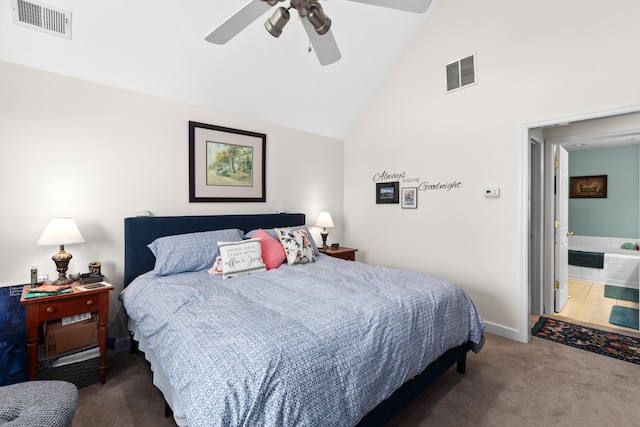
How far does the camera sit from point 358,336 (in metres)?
1.47

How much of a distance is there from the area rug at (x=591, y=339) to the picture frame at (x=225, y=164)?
11.2 ft

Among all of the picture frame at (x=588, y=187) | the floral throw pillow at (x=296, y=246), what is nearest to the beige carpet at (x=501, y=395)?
the floral throw pillow at (x=296, y=246)

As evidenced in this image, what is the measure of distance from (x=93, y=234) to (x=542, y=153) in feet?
15.2

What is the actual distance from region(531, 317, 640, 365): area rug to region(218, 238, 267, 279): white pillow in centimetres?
289

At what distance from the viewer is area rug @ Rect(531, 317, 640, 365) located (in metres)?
2.68

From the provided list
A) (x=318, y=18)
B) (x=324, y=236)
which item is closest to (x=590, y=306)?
(x=324, y=236)

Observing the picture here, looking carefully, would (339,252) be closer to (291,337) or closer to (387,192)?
(387,192)

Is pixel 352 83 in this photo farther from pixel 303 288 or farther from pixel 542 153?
pixel 303 288

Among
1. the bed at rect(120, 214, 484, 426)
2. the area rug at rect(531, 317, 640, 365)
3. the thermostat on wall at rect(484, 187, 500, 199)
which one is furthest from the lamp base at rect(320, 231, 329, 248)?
the area rug at rect(531, 317, 640, 365)

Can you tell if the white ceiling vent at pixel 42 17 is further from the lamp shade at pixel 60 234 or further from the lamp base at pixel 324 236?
the lamp base at pixel 324 236

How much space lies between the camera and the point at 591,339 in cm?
295

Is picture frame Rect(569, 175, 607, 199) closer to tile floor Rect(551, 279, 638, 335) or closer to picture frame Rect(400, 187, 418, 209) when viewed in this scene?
tile floor Rect(551, 279, 638, 335)

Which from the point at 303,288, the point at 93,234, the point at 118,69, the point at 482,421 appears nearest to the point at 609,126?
the point at 482,421

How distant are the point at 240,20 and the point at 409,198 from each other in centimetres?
272
